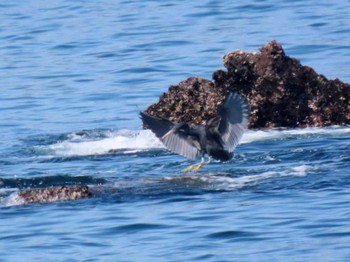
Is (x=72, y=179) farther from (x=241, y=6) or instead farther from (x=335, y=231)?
(x=241, y=6)

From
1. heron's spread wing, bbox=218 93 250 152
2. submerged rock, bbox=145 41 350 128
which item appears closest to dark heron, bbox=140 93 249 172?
heron's spread wing, bbox=218 93 250 152

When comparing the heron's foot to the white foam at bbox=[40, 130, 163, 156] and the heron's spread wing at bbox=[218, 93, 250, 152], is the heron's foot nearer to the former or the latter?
the heron's spread wing at bbox=[218, 93, 250, 152]

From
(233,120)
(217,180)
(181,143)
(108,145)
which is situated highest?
(233,120)

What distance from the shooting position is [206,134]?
12.9 meters

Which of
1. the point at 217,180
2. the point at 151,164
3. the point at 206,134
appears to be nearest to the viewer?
the point at 217,180

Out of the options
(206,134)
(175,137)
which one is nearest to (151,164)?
(175,137)

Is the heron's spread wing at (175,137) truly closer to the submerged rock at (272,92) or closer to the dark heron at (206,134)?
the dark heron at (206,134)

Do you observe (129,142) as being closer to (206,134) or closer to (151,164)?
(151,164)

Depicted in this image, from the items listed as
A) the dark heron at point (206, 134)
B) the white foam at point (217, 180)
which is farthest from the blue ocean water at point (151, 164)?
the dark heron at point (206, 134)

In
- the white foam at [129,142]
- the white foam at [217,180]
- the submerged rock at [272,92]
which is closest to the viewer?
the white foam at [217,180]

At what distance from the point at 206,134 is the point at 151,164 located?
31.2 inches

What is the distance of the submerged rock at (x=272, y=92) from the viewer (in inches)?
583

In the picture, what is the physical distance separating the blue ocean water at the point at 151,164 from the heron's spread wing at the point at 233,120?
0.30m

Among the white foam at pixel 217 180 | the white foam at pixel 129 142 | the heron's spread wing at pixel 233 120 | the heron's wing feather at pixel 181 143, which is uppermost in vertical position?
the heron's spread wing at pixel 233 120
